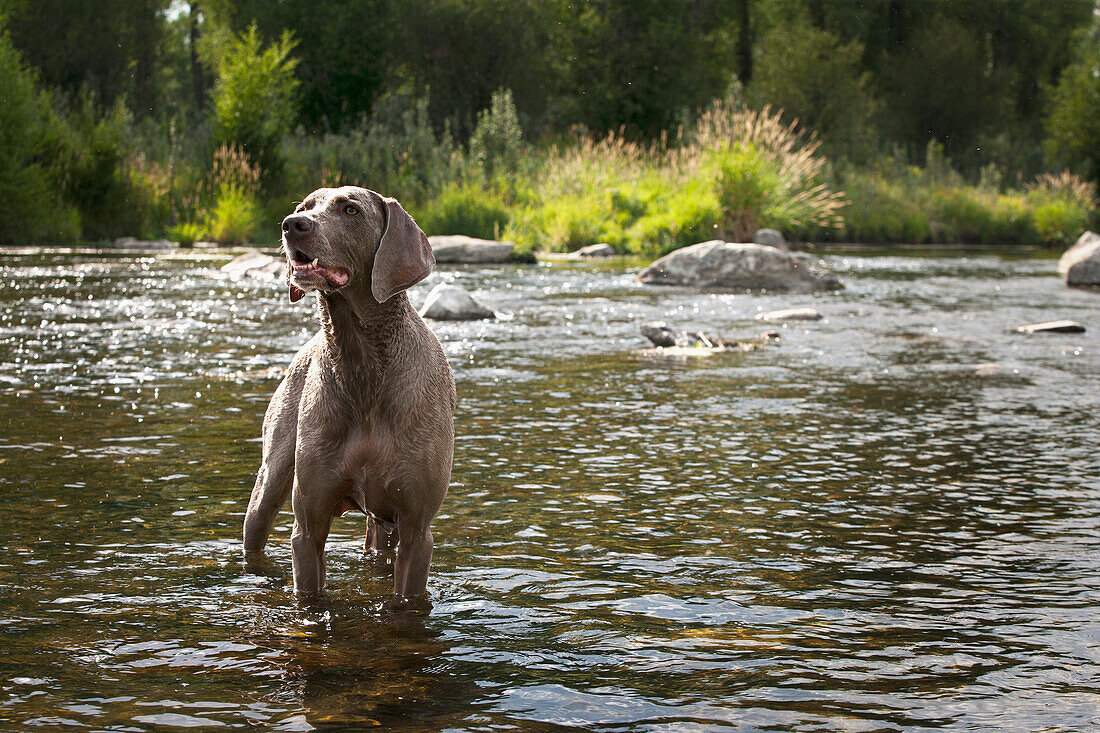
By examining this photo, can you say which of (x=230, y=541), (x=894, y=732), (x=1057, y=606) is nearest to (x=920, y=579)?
(x=1057, y=606)

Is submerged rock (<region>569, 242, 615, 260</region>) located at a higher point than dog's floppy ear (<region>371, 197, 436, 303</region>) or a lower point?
higher

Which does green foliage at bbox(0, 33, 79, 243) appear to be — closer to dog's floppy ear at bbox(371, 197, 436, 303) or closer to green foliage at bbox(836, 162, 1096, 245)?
green foliage at bbox(836, 162, 1096, 245)

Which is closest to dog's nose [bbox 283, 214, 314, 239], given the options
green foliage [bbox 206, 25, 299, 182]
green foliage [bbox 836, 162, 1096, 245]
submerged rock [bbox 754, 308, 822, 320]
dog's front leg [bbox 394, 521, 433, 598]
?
dog's front leg [bbox 394, 521, 433, 598]

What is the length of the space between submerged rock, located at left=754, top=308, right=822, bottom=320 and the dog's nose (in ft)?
39.7

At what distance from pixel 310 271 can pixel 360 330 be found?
1.26 feet

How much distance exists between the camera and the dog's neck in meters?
4.49

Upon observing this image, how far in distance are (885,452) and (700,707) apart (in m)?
4.48

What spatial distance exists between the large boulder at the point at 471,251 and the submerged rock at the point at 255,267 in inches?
144

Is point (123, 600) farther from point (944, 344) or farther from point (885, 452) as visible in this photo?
point (944, 344)

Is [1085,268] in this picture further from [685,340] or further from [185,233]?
[185,233]

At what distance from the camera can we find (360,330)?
14.8 feet

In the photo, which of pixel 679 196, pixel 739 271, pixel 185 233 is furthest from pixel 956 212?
pixel 185 233

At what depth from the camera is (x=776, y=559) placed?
5547 mm

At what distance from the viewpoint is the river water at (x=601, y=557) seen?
12.8 ft
